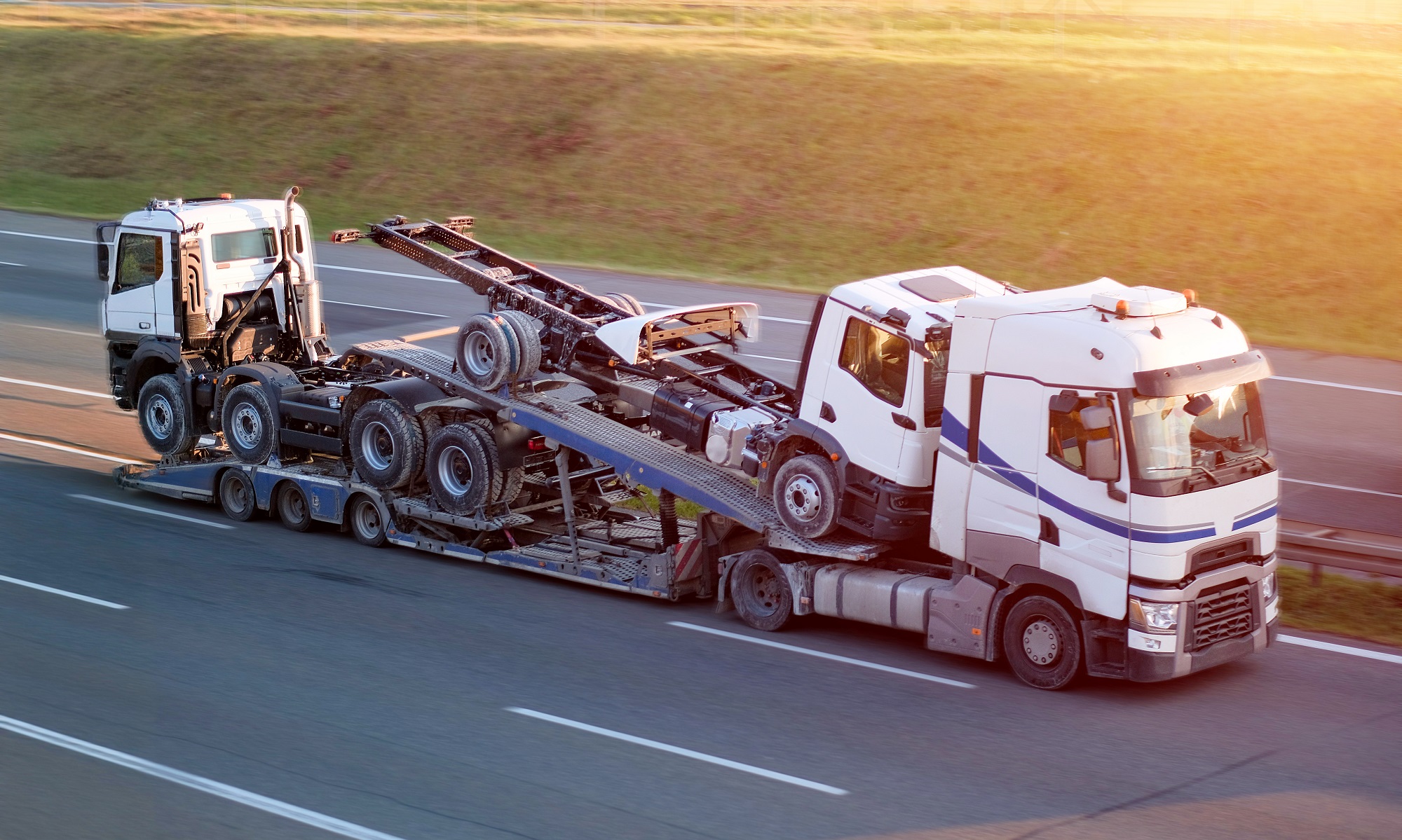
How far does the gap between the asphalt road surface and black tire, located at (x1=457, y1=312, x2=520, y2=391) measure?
1952 millimetres

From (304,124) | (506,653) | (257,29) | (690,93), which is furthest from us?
(257,29)

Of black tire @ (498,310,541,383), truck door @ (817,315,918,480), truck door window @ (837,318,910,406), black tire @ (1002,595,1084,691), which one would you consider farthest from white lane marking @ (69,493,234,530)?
black tire @ (1002,595,1084,691)

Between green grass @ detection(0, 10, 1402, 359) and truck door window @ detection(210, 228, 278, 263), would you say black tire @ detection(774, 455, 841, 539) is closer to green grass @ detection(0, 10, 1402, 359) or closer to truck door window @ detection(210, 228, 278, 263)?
truck door window @ detection(210, 228, 278, 263)

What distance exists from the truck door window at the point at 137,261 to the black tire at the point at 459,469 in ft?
14.0

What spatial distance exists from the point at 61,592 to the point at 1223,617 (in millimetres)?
10089

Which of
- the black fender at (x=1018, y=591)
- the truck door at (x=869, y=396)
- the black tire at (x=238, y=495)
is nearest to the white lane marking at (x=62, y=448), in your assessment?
the black tire at (x=238, y=495)

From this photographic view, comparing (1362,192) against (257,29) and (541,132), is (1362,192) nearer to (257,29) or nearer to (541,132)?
(541,132)

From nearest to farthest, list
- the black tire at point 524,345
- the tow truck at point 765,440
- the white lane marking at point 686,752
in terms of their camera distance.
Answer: the white lane marking at point 686,752, the tow truck at point 765,440, the black tire at point 524,345

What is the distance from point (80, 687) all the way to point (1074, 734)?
740cm

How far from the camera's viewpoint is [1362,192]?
94.5 ft

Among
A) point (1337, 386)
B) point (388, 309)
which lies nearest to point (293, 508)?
point (388, 309)

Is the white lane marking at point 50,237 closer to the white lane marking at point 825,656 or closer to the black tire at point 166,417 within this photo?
the black tire at point 166,417

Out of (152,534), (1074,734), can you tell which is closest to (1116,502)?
(1074,734)

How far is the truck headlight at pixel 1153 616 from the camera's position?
35.3 feet
